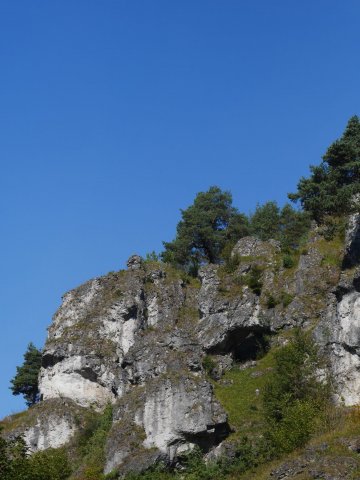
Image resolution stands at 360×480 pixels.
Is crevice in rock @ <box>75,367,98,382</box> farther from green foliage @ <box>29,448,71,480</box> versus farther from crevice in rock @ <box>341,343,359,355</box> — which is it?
crevice in rock @ <box>341,343,359,355</box>

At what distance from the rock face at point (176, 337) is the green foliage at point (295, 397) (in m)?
1.57

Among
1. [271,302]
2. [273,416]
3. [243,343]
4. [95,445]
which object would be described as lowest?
[273,416]

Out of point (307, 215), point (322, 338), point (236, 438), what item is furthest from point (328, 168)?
A: point (236, 438)

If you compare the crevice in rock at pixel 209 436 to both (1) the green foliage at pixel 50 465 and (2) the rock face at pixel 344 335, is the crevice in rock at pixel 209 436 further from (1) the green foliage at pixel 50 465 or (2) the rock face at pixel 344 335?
(1) the green foliage at pixel 50 465

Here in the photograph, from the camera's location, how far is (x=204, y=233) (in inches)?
2790

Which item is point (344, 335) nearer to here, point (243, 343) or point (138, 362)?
point (243, 343)

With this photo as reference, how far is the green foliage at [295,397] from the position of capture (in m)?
38.3

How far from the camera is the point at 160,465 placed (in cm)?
4138

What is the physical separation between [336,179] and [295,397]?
27042 millimetres

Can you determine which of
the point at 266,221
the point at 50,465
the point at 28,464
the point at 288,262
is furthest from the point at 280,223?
the point at 28,464

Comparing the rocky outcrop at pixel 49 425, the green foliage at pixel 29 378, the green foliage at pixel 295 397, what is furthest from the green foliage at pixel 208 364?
the green foliage at pixel 29 378

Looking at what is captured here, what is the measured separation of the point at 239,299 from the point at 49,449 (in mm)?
16854

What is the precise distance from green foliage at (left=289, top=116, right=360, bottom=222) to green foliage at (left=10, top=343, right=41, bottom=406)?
29842mm

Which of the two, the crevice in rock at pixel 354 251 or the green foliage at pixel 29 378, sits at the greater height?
the green foliage at pixel 29 378
